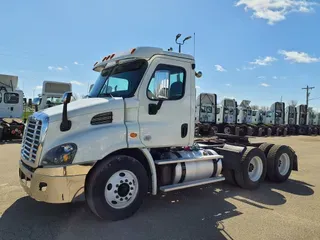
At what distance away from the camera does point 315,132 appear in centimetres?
3650

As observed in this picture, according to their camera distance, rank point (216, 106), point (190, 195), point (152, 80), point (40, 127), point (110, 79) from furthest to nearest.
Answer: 1. point (216, 106)
2. point (190, 195)
3. point (110, 79)
4. point (152, 80)
5. point (40, 127)

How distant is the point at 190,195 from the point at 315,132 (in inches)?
1448

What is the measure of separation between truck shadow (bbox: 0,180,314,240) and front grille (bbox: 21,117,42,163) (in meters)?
1.00

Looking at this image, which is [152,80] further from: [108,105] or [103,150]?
[103,150]

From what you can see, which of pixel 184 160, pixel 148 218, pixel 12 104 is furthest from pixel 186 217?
pixel 12 104

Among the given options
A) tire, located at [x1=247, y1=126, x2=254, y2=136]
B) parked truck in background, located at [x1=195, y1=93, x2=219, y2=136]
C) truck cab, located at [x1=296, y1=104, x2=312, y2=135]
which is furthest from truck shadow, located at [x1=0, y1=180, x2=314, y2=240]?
truck cab, located at [x1=296, y1=104, x2=312, y2=135]

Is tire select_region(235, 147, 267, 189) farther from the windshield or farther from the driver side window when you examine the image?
the windshield

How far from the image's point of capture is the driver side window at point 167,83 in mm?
4895

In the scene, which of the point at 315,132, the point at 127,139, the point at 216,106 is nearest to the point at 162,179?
the point at 127,139

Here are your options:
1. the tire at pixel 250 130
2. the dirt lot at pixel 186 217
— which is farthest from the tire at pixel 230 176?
the tire at pixel 250 130

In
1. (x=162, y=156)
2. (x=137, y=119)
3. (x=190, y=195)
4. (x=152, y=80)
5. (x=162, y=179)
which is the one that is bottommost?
(x=190, y=195)

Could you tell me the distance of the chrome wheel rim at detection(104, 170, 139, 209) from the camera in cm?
434

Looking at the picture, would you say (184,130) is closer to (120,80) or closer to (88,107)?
(120,80)

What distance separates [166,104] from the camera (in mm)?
5055
